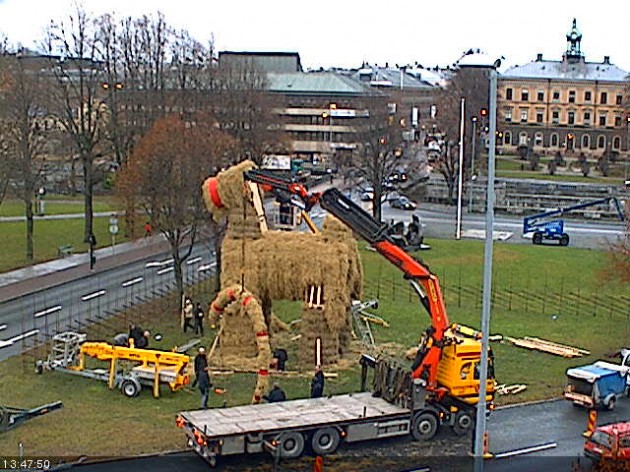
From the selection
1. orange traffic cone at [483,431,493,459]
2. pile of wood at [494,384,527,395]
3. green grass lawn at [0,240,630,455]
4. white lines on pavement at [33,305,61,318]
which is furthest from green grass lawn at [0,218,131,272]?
orange traffic cone at [483,431,493,459]

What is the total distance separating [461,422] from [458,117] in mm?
62910

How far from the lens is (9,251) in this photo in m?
52.0

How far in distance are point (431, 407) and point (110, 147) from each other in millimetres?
45171

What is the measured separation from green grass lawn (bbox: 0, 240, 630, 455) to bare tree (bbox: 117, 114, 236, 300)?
3482 mm

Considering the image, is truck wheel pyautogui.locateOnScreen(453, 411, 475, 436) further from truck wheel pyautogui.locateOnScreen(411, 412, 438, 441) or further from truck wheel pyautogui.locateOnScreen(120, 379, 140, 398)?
truck wheel pyautogui.locateOnScreen(120, 379, 140, 398)

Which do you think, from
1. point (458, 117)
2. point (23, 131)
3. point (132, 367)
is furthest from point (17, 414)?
point (458, 117)

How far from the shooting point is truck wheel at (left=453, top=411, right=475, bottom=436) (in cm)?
2417

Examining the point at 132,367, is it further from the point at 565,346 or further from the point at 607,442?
the point at 565,346

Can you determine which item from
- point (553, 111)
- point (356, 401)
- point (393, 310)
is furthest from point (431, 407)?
point (553, 111)

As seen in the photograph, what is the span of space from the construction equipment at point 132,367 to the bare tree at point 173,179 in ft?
33.7

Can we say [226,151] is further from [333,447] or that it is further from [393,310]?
[333,447]

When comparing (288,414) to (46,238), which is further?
(46,238)

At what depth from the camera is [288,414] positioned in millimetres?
22516

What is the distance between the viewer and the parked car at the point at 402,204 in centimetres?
7750
